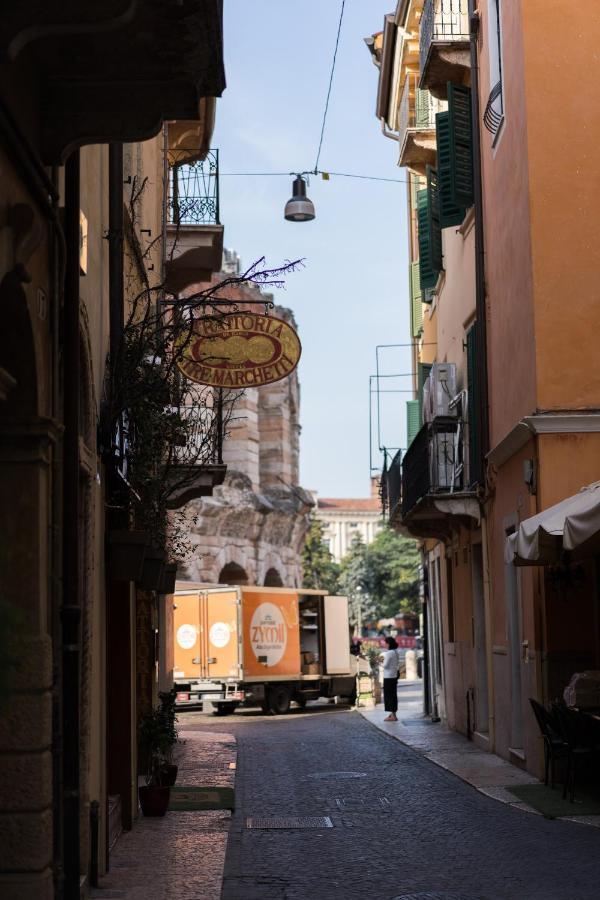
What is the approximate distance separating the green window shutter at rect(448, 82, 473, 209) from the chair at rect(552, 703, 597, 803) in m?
8.39

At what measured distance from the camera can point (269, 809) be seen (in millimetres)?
12969

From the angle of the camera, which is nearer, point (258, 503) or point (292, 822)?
point (292, 822)

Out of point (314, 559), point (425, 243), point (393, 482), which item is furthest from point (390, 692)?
point (314, 559)

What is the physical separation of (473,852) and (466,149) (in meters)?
11.5

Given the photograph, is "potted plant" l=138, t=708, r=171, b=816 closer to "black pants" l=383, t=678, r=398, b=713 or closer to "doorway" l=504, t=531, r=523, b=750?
"doorway" l=504, t=531, r=523, b=750

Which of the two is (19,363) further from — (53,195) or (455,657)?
(455,657)

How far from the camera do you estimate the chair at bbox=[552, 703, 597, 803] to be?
1212 cm

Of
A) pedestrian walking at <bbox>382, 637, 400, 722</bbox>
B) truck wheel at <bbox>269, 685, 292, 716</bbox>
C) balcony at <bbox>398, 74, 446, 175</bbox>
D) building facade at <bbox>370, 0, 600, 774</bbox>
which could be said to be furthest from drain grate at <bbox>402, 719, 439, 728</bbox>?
balcony at <bbox>398, 74, 446, 175</bbox>

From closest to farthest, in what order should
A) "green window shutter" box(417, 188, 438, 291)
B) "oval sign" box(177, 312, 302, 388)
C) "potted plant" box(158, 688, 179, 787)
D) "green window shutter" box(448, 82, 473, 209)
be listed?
"potted plant" box(158, 688, 179, 787)
"oval sign" box(177, 312, 302, 388)
"green window shutter" box(448, 82, 473, 209)
"green window shutter" box(417, 188, 438, 291)

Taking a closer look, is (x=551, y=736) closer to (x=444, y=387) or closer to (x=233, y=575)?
(x=444, y=387)

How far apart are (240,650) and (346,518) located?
407 ft

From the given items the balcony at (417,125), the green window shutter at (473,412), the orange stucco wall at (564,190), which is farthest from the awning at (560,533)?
the balcony at (417,125)

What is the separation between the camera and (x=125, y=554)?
34.0 feet

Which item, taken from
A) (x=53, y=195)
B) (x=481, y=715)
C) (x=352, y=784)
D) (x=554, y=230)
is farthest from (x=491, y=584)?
(x=53, y=195)
